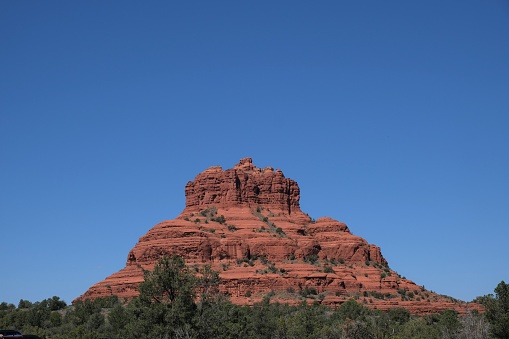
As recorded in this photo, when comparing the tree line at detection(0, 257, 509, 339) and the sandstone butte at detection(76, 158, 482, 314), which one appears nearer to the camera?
the tree line at detection(0, 257, 509, 339)

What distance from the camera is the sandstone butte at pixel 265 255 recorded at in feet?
435

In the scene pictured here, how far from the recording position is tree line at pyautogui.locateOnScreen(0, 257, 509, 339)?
66.9m

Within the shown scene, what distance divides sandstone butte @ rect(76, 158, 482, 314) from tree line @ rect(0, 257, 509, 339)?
19.1ft

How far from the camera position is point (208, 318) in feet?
221

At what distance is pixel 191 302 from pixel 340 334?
2184 cm

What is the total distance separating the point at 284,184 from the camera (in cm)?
16312

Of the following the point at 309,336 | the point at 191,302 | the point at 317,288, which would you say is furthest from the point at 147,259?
the point at 191,302

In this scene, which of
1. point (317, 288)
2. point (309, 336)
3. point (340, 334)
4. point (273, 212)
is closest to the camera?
point (340, 334)

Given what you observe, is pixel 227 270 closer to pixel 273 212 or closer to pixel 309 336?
pixel 273 212

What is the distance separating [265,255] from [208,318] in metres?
73.2

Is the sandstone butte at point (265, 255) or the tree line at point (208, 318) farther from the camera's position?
the sandstone butte at point (265, 255)

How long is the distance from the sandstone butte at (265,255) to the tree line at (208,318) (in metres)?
5.84

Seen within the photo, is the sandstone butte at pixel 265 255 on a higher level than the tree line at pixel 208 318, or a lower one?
higher

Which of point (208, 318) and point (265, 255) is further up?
point (265, 255)
